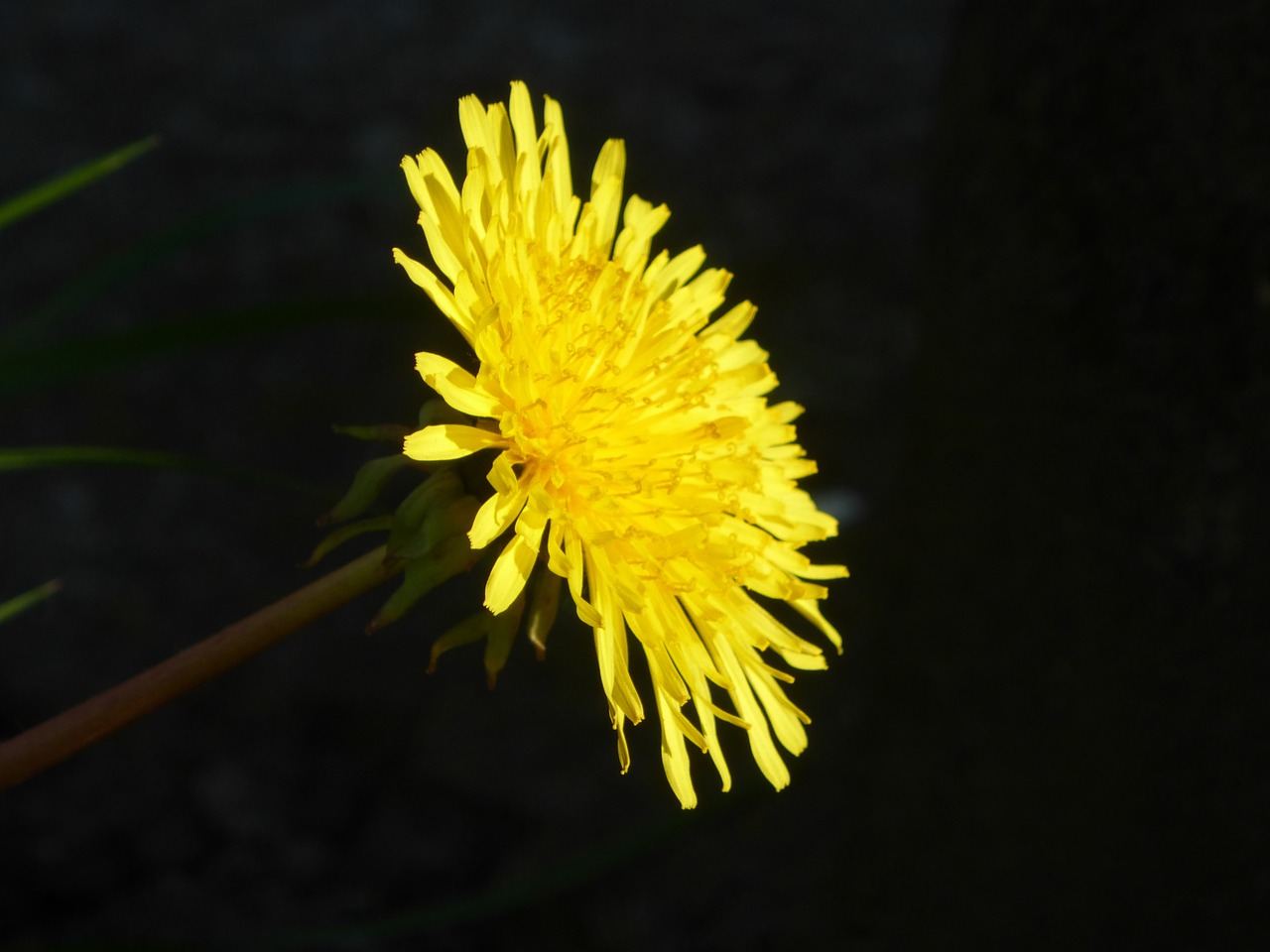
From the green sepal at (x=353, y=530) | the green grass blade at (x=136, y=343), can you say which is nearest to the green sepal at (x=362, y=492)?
the green sepal at (x=353, y=530)

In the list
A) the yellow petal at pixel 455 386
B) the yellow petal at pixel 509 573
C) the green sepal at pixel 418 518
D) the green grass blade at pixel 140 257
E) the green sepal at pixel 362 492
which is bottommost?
the yellow petal at pixel 509 573

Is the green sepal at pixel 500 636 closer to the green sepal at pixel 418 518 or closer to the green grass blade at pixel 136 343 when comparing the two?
the green sepal at pixel 418 518

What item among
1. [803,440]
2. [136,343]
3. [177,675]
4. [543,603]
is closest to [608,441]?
[543,603]

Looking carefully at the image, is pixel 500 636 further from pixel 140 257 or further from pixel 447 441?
pixel 140 257

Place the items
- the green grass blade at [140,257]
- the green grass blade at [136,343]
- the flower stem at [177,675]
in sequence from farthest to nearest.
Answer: the green grass blade at [140,257]
the green grass blade at [136,343]
the flower stem at [177,675]

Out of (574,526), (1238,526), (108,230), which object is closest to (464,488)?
(574,526)

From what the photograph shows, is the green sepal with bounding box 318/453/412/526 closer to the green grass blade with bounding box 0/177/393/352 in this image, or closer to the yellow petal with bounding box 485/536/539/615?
the yellow petal with bounding box 485/536/539/615
